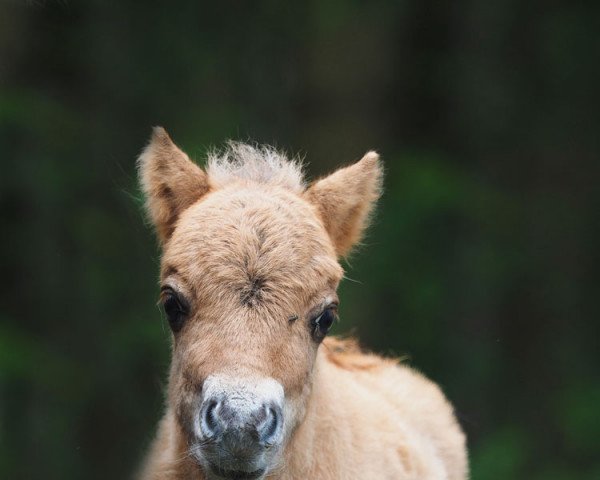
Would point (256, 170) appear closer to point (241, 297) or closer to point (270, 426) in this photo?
point (241, 297)

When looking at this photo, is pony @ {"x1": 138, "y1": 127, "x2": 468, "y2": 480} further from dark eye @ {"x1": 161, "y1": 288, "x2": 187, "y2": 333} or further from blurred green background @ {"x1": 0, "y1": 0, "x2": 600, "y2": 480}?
blurred green background @ {"x1": 0, "y1": 0, "x2": 600, "y2": 480}

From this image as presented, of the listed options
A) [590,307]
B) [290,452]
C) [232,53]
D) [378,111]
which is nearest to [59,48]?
[232,53]

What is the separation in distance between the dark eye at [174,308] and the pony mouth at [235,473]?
64 centimetres

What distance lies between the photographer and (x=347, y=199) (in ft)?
18.8

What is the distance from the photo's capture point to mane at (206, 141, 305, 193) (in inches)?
224

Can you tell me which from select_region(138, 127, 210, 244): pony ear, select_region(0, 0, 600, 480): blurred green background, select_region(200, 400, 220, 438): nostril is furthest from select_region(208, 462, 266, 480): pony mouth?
select_region(0, 0, 600, 480): blurred green background

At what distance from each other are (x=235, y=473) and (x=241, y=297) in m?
0.72

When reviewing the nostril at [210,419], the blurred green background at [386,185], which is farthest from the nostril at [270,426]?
the blurred green background at [386,185]

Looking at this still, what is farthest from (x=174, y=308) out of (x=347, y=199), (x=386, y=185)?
(x=386, y=185)

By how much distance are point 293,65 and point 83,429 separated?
5.05 meters

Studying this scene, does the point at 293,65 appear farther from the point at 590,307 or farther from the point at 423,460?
the point at 423,460

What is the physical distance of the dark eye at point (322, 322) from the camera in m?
5.06

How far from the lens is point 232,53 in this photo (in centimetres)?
1427

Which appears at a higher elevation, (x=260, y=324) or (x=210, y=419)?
(x=260, y=324)
